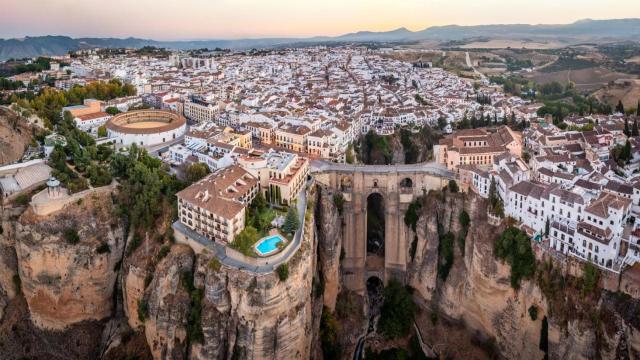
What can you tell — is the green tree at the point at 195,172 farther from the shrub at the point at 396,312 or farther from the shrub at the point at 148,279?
the shrub at the point at 396,312

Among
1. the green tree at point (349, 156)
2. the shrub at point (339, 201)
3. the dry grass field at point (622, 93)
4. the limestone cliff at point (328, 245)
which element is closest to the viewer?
the limestone cliff at point (328, 245)

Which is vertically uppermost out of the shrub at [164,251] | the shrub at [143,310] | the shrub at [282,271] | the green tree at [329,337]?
the shrub at [282,271]

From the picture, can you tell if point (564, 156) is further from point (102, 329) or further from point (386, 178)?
point (102, 329)

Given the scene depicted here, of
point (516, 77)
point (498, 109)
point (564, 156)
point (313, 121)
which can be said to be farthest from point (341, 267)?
point (516, 77)

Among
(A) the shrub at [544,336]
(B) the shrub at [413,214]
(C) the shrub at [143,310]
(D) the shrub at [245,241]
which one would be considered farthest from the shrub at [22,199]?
(A) the shrub at [544,336]

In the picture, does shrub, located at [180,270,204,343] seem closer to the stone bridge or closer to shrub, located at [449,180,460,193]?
the stone bridge

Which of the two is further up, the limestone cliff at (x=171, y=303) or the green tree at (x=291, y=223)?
the green tree at (x=291, y=223)

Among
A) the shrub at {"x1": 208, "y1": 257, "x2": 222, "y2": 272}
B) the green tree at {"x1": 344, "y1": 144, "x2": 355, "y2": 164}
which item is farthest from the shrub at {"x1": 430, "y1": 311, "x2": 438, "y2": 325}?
the shrub at {"x1": 208, "y1": 257, "x2": 222, "y2": 272}
